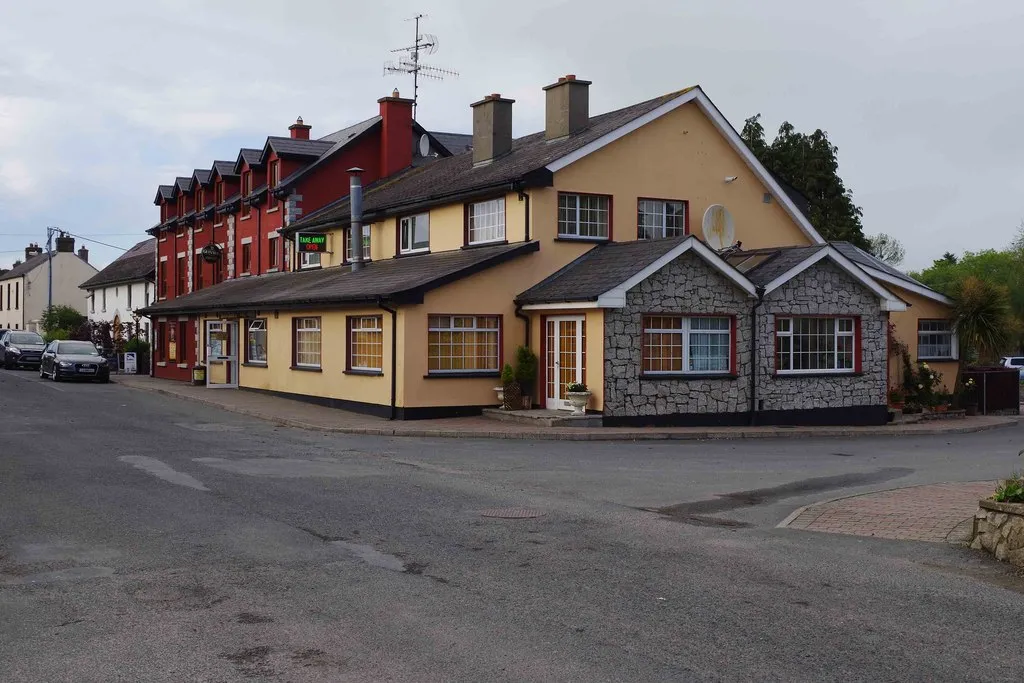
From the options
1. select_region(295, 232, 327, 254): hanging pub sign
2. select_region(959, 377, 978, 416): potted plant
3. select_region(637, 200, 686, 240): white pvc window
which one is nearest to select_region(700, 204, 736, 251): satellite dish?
select_region(637, 200, 686, 240): white pvc window

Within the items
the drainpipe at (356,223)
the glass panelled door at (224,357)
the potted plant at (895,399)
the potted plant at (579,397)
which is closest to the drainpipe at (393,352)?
the potted plant at (579,397)

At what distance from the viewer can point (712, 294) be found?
2359 centimetres

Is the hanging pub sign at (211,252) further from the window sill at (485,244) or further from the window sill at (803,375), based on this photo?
the window sill at (803,375)

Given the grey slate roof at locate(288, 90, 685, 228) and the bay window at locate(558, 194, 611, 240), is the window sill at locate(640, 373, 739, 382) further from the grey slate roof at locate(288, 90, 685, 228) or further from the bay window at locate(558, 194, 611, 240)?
the grey slate roof at locate(288, 90, 685, 228)

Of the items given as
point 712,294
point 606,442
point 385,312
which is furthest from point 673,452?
point 385,312

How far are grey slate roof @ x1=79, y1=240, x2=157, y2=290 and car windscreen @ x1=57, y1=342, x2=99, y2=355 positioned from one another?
13.8 metres

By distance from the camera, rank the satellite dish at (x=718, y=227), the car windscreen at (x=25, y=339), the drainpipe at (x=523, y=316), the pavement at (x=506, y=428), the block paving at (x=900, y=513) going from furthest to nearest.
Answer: the car windscreen at (x=25, y=339) < the satellite dish at (x=718, y=227) < the drainpipe at (x=523, y=316) < the pavement at (x=506, y=428) < the block paving at (x=900, y=513)

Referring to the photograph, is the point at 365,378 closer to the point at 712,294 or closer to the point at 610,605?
the point at 712,294

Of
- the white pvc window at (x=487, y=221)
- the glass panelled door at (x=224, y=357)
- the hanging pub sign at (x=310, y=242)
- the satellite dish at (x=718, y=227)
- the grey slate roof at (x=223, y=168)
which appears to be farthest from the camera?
the grey slate roof at (x=223, y=168)

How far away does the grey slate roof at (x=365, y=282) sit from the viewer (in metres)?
23.5

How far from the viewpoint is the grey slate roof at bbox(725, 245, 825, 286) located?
24.4m

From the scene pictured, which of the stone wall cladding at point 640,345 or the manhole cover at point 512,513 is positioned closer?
the manhole cover at point 512,513

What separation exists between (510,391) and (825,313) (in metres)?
7.80

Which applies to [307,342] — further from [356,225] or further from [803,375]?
[803,375]
